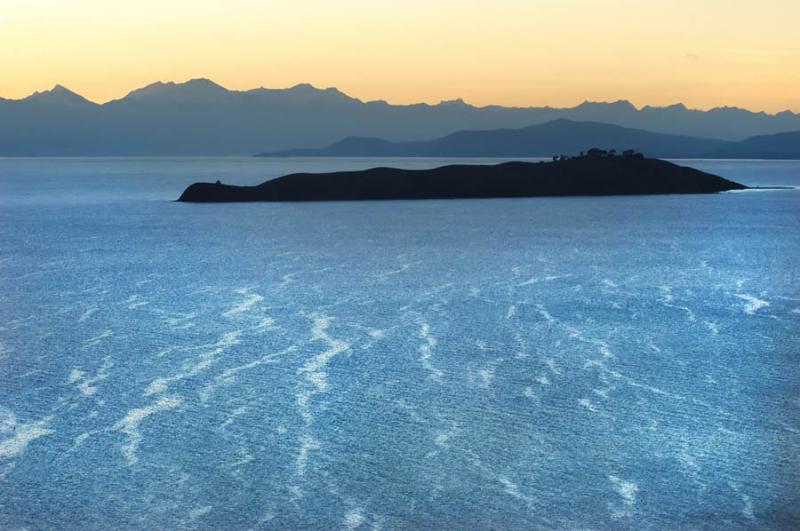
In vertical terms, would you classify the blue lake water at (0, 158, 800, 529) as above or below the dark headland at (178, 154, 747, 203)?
below

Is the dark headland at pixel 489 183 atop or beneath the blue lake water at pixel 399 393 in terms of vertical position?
atop

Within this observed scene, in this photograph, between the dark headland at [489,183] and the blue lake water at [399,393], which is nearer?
the blue lake water at [399,393]

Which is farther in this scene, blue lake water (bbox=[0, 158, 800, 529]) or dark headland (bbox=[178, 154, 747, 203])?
dark headland (bbox=[178, 154, 747, 203])

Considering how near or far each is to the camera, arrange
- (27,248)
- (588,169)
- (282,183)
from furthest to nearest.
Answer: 1. (588,169)
2. (282,183)
3. (27,248)

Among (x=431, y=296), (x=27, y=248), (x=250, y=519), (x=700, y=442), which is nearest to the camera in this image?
(x=250, y=519)

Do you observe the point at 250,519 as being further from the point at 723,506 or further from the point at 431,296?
the point at 431,296

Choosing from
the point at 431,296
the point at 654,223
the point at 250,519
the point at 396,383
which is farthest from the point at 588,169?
the point at 250,519
